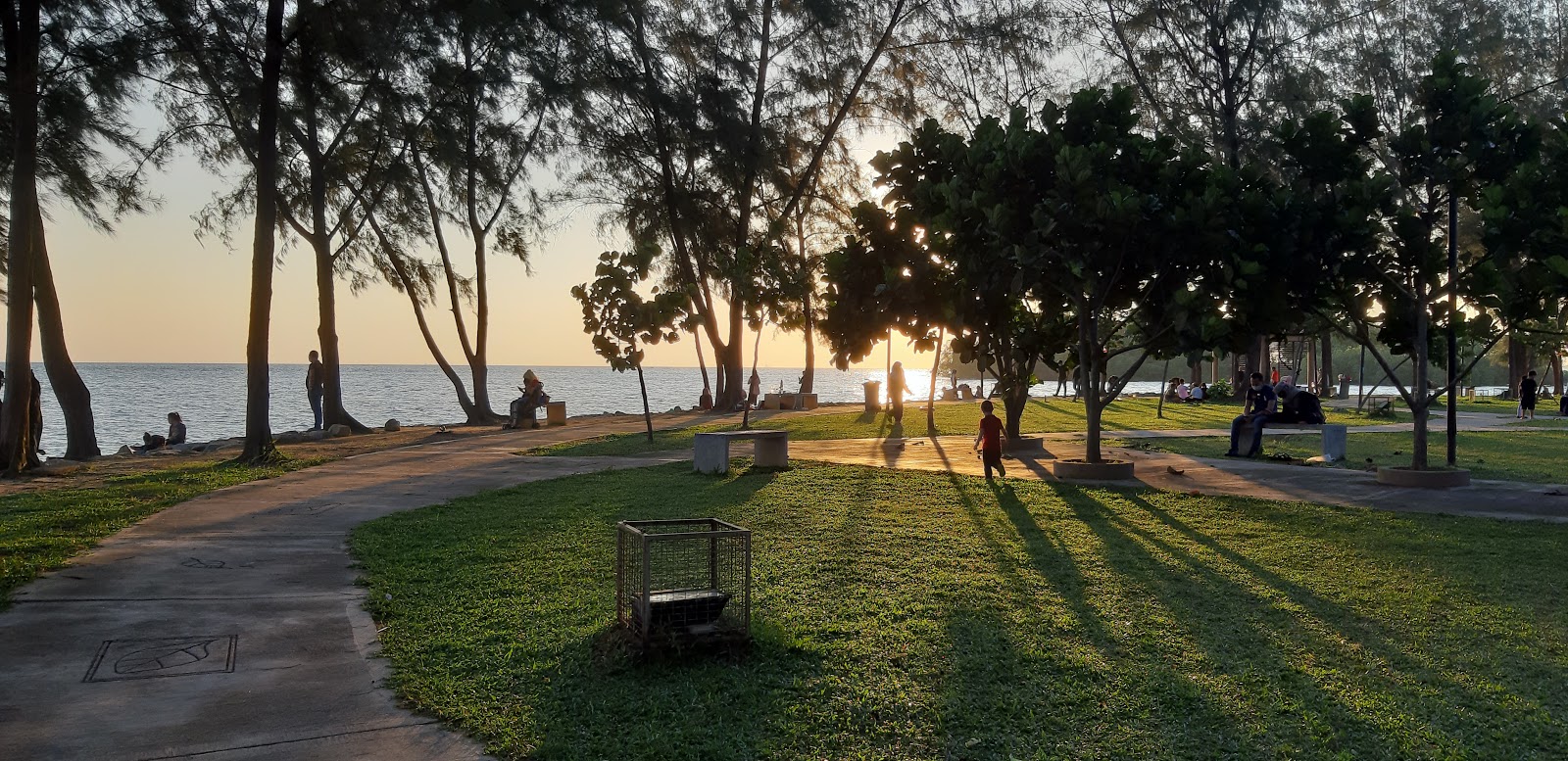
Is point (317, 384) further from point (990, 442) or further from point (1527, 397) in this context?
point (1527, 397)

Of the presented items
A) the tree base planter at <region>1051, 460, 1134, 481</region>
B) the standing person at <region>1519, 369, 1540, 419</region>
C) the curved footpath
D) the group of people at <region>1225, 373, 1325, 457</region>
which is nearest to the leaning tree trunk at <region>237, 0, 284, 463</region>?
the curved footpath

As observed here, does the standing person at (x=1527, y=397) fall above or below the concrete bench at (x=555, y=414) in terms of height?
above

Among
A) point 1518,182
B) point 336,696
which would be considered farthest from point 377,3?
point 1518,182

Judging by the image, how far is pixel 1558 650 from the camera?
5727mm

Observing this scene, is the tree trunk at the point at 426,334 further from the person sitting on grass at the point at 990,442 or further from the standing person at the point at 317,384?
the person sitting on grass at the point at 990,442

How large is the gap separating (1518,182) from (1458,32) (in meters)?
23.0

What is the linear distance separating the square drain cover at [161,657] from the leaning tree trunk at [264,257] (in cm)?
1120

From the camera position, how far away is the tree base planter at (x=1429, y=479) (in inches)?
487

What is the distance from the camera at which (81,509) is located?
10.5 meters

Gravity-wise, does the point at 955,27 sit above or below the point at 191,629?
above

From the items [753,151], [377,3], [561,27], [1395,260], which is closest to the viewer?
[1395,260]

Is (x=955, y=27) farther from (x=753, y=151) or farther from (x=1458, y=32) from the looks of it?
(x=1458, y=32)

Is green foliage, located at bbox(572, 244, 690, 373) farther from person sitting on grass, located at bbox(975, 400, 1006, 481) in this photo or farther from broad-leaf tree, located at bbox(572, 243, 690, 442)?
person sitting on grass, located at bbox(975, 400, 1006, 481)

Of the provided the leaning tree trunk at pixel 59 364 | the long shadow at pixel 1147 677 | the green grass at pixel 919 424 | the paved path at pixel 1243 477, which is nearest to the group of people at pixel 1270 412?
the paved path at pixel 1243 477
